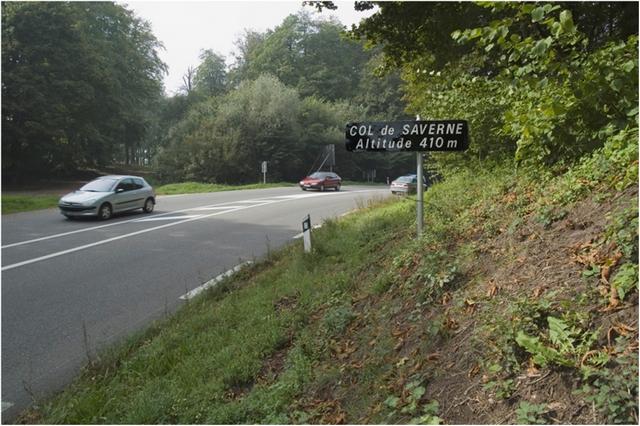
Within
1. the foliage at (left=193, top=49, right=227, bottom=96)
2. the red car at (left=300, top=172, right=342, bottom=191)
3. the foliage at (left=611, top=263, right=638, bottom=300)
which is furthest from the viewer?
the foliage at (left=193, top=49, right=227, bottom=96)

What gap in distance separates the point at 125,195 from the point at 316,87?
148 ft

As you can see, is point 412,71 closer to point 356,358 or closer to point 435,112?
point 435,112

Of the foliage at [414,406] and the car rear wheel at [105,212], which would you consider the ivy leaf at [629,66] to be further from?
the car rear wheel at [105,212]

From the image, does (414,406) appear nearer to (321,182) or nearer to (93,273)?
(93,273)

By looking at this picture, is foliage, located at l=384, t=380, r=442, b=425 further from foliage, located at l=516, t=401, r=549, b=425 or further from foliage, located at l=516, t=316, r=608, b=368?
foliage, located at l=516, t=316, r=608, b=368

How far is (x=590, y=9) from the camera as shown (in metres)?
8.01

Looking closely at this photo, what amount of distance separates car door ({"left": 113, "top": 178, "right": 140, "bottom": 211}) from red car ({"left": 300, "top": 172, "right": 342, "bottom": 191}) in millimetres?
15665

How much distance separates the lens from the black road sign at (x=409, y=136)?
17.2ft

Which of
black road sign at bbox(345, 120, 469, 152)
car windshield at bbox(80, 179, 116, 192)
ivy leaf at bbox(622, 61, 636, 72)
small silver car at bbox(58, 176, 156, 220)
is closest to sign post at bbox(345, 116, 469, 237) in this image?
black road sign at bbox(345, 120, 469, 152)

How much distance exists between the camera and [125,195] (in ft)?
54.9

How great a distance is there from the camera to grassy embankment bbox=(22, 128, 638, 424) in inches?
104

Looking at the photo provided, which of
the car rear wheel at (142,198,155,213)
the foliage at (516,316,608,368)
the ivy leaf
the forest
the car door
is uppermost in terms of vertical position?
the forest

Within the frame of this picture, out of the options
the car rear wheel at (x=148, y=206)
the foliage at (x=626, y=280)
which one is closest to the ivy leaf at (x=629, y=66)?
the foliage at (x=626, y=280)

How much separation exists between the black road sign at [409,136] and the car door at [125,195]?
1304 cm
